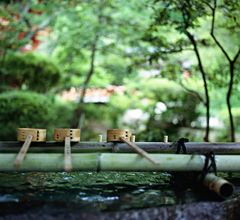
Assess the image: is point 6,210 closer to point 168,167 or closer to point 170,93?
point 168,167

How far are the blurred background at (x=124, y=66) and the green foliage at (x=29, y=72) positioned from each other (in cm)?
3

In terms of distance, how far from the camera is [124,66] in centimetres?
1096

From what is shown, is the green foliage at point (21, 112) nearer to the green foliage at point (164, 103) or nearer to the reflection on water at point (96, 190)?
the green foliage at point (164, 103)

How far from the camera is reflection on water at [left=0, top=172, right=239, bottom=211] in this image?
251 centimetres

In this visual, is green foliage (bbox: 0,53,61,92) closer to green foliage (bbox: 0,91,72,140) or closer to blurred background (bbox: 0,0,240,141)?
blurred background (bbox: 0,0,240,141)

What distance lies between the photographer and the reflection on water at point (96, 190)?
2514 millimetres

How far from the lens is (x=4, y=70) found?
8891 millimetres

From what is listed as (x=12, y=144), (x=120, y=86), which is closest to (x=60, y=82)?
(x=120, y=86)

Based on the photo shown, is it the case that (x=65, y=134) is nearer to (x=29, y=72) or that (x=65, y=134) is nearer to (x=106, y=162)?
(x=106, y=162)

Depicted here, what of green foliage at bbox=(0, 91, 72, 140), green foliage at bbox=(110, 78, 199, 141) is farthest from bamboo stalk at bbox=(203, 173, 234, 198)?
green foliage at bbox=(110, 78, 199, 141)

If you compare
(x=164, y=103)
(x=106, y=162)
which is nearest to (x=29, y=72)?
(x=164, y=103)

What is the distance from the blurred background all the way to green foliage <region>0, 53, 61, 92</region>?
0.09 feet

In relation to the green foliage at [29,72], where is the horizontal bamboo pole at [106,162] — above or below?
below

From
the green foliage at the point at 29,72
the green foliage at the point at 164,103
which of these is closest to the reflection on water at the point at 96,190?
the green foliage at the point at 29,72
